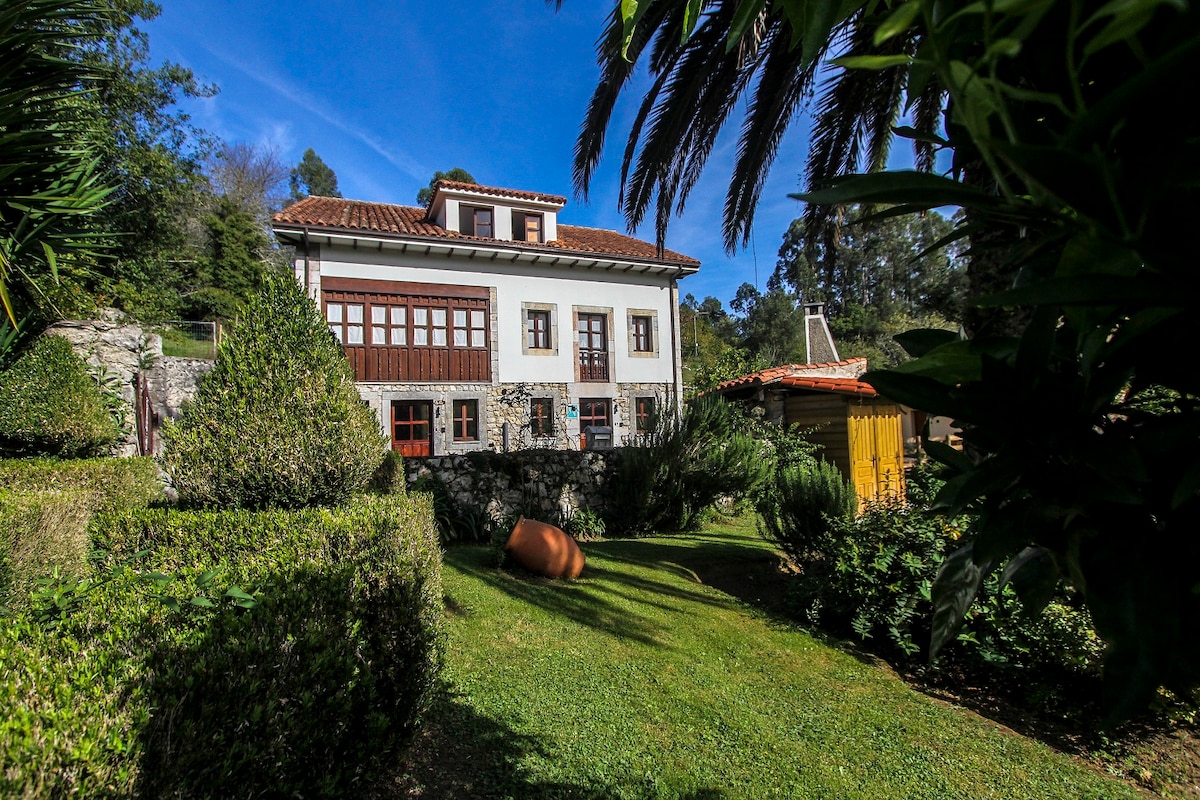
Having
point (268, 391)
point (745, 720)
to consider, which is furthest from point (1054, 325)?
point (268, 391)

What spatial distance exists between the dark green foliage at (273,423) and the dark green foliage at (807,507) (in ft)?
15.7

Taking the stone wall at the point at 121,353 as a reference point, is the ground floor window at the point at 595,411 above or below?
below

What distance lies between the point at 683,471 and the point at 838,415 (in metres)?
3.57

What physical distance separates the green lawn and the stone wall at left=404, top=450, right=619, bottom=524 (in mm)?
4533

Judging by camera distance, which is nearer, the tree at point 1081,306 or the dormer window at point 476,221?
the tree at point 1081,306

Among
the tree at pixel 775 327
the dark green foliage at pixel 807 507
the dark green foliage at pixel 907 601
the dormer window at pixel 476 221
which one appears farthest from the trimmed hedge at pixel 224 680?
the tree at pixel 775 327

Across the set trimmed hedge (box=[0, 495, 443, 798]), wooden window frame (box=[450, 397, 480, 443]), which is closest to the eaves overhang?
wooden window frame (box=[450, 397, 480, 443])

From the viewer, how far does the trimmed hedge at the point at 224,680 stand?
141 centimetres

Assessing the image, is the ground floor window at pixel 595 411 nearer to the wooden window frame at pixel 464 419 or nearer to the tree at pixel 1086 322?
the wooden window frame at pixel 464 419

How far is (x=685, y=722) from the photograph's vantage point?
365cm

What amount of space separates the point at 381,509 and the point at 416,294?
45.6 ft

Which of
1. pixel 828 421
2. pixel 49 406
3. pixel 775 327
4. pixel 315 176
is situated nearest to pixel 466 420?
pixel 49 406

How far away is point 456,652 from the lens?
4.47 metres

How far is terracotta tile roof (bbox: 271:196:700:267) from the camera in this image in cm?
1585
